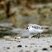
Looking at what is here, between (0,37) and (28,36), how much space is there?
59cm

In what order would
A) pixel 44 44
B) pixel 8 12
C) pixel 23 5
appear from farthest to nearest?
pixel 23 5 < pixel 8 12 < pixel 44 44

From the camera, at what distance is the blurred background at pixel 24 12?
8.15 metres

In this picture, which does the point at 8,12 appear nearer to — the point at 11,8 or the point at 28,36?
the point at 11,8

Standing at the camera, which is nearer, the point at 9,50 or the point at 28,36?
the point at 9,50

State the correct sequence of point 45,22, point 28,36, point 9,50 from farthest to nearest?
point 45,22 < point 28,36 < point 9,50

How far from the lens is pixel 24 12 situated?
902cm

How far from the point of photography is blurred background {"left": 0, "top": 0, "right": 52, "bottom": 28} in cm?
815

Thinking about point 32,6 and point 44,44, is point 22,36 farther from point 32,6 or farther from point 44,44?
point 32,6

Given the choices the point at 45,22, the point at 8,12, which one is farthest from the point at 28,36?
the point at 8,12

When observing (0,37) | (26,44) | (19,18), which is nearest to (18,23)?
(19,18)

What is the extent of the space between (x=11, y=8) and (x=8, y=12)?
0.22m

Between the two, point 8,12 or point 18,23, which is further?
point 8,12

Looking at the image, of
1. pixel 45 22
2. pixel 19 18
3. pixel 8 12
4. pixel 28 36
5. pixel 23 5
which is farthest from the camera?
pixel 23 5

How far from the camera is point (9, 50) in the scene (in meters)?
3.44
